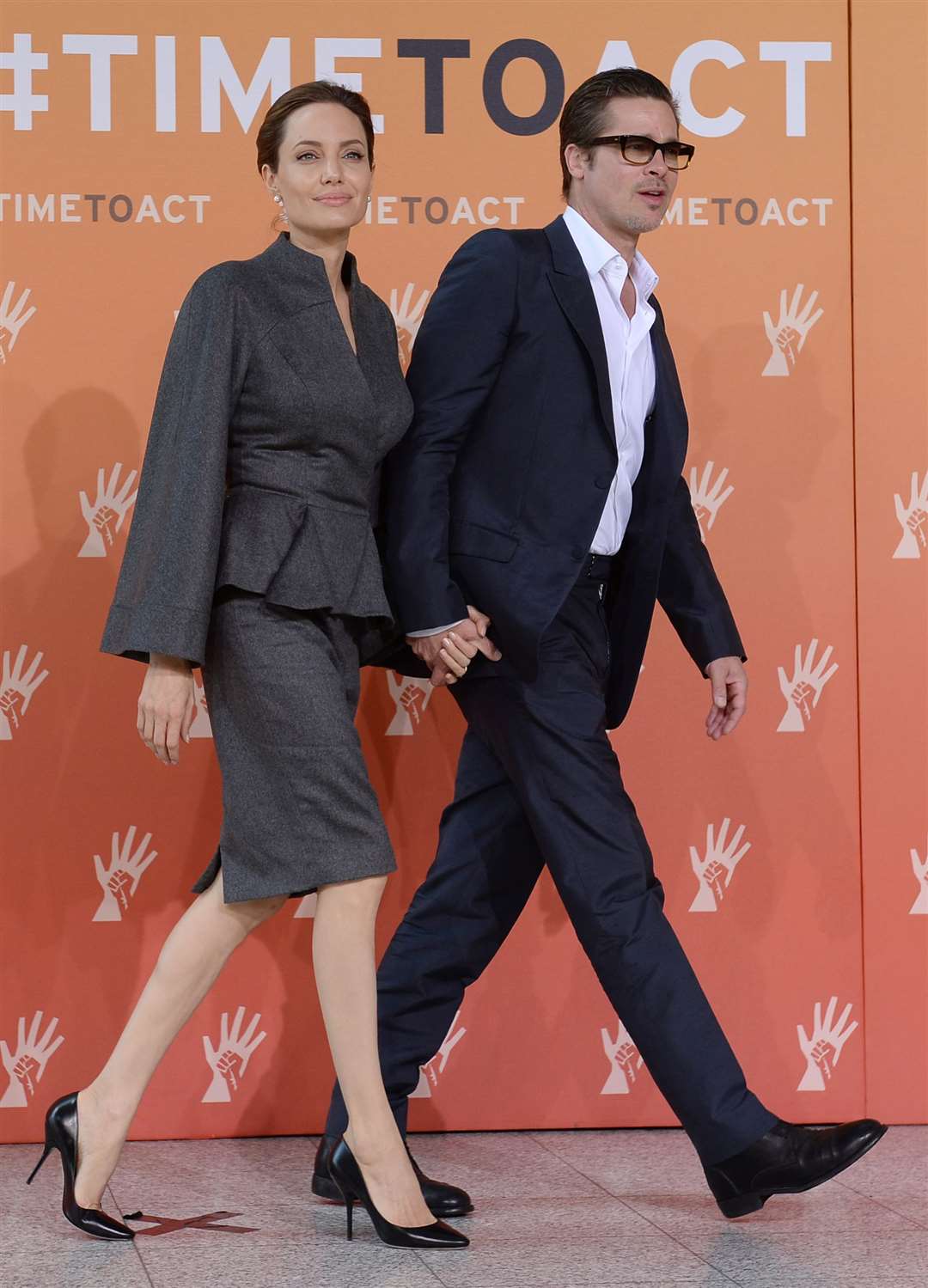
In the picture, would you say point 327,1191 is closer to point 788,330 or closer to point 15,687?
point 15,687

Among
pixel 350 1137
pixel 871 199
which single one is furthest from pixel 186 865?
pixel 871 199

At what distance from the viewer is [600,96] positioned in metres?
2.37

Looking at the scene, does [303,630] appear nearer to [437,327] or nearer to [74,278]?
[437,327]

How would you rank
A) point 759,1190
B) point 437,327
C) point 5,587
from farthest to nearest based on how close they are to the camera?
point 5,587
point 437,327
point 759,1190

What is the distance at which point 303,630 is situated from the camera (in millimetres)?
2139

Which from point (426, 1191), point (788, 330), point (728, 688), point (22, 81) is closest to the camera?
point (426, 1191)

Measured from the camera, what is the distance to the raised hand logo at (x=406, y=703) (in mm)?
2877

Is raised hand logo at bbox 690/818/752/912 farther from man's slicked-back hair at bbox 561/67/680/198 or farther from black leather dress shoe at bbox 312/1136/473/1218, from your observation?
man's slicked-back hair at bbox 561/67/680/198

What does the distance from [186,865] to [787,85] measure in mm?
1767

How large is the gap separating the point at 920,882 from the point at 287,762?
1.36m

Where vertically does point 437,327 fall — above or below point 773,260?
below

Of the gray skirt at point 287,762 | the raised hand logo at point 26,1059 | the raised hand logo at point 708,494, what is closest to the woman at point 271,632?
the gray skirt at point 287,762

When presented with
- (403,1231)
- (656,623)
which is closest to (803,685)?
(656,623)

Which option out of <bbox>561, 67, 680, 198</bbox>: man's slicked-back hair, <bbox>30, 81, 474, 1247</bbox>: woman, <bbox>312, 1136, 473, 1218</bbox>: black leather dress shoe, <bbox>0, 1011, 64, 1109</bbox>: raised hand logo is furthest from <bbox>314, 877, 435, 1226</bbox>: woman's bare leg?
<bbox>561, 67, 680, 198</bbox>: man's slicked-back hair
